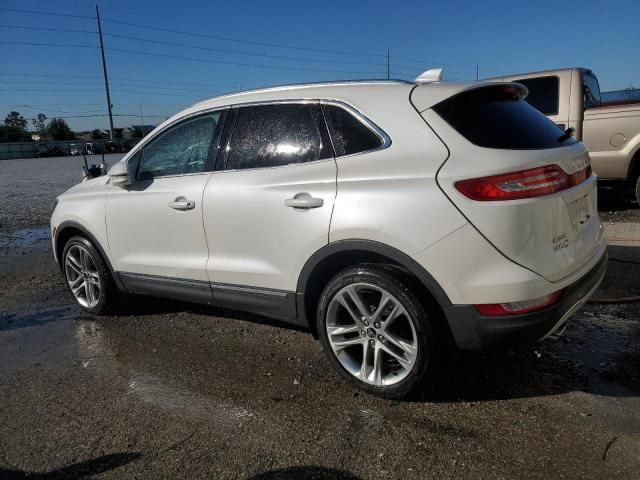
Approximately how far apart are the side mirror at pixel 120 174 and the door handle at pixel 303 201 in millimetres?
1688

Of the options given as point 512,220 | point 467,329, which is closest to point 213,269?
point 467,329

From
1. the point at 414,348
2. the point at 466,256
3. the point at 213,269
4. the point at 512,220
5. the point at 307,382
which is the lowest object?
the point at 307,382

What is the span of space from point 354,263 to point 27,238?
731 cm

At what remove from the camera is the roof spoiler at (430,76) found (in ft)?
11.0

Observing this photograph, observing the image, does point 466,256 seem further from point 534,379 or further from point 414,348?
point 534,379

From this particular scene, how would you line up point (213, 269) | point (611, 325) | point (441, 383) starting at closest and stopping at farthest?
point (441, 383) → point (213, 269) → point (611, 325)

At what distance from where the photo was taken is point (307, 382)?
337 centimetres

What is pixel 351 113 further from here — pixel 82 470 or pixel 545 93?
pixel 545 93

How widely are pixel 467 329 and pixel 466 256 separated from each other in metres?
0.40

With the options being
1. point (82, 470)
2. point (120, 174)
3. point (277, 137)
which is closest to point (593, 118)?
point (277, 137)

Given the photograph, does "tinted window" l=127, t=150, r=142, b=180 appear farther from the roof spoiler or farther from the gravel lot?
the roof spoiler

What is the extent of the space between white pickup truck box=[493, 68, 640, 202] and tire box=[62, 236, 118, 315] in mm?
6421

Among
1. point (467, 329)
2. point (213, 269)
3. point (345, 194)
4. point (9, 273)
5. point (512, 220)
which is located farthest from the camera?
point (9, 273)

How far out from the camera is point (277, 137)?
3.48m
